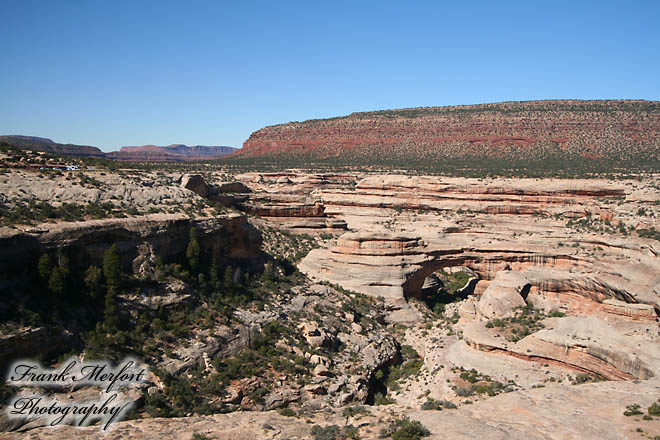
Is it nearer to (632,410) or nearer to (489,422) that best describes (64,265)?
(489,422)

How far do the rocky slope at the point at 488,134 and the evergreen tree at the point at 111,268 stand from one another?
60.2 metres

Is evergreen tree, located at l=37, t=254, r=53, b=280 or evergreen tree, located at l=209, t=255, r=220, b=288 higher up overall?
evergreen tree, located at l=37, t=254, r=53, b=280

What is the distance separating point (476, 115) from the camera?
280ft

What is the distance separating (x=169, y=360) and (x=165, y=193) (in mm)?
11826

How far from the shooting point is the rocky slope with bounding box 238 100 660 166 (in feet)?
235

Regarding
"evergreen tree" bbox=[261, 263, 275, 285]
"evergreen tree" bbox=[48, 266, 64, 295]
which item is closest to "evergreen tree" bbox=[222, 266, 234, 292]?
"evergreen tree" bbox=[261, 263, 275, 285]

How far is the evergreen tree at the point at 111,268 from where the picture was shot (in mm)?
19219

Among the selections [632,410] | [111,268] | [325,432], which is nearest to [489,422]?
[632,410]

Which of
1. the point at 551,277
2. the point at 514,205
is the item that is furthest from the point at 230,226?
the point at 514,205

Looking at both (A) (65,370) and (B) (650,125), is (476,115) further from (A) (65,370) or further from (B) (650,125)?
(A) (65,370)

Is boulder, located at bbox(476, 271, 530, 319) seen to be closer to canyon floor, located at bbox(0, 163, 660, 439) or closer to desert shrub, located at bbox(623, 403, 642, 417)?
canyon floor, located at bbox(0, 163, 660, 439)

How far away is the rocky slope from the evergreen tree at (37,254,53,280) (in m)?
62.5

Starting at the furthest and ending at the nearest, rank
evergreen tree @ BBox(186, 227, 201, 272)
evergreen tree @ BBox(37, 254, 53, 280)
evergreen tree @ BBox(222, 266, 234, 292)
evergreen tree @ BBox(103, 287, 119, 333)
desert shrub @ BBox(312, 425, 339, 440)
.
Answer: evergreen tree @ BBox(222, 266, 234, 292) < evergreen tree @ BBox(186, 227, 201, 272) < evergreen tree @ BBox(103, 287, 119, 333) < evergreen tree @ BBox(37, 254, 53, 280) < desert shrub @ BBox(312, 425, 339, 440)

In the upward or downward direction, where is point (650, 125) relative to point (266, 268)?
upward
